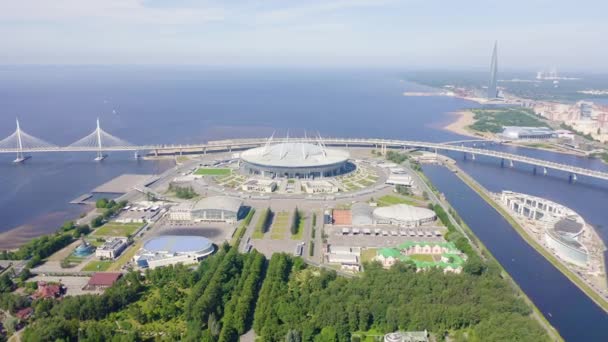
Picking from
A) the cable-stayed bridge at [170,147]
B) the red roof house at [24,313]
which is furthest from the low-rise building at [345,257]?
the cable-stayed bridge at [170,147]

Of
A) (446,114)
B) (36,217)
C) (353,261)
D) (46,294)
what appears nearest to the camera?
(46,294)

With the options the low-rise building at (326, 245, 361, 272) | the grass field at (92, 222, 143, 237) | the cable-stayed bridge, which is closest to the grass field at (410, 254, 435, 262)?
the low-rise building at (326, 245, 361, 272)

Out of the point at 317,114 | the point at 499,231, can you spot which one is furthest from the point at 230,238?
the point at 317,114

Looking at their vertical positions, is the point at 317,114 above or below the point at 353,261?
above

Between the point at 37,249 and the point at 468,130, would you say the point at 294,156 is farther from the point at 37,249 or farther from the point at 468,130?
the point at 468,130

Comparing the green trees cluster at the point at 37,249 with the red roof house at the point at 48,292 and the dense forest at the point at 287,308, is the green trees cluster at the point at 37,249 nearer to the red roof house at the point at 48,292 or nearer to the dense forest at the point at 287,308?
the red roof house at the point at 48,292

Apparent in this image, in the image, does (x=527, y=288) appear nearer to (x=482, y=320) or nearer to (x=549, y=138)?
(x=482, y=320)
